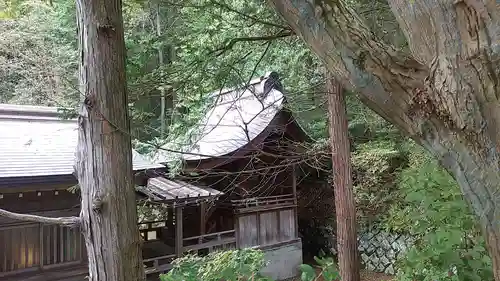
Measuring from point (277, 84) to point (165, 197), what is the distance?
2892mm

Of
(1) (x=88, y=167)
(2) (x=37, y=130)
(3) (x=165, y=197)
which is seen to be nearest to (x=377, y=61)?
(1) (x=88, y=167)

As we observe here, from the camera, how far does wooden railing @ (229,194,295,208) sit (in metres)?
8.65

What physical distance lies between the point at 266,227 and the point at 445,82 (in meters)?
8.46

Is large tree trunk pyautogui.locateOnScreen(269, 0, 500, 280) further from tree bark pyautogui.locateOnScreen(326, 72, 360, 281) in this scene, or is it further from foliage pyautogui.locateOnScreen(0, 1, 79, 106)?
foliage pyautogui.locateOnScreen(0, 1, 79, 106)

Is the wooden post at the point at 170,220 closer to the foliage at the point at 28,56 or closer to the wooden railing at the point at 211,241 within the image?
the wooden railing at the point at 211,241

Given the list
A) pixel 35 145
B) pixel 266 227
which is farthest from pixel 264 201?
pixel 35 145

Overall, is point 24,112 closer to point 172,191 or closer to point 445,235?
point 172,191

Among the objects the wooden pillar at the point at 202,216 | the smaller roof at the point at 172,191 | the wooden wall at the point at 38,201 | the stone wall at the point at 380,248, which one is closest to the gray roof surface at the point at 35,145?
the smaller roof at the point at 172,191

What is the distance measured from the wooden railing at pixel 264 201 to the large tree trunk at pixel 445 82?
7.40 m

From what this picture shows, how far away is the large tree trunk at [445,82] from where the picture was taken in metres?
1.07

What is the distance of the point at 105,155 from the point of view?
1.90m

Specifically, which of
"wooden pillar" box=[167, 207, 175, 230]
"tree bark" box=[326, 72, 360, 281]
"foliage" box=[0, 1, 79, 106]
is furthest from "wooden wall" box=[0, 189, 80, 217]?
"foliage" box=[0, 1, 79, 106]

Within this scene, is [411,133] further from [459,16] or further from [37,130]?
[37,130]

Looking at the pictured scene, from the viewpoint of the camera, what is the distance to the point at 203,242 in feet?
26.8
